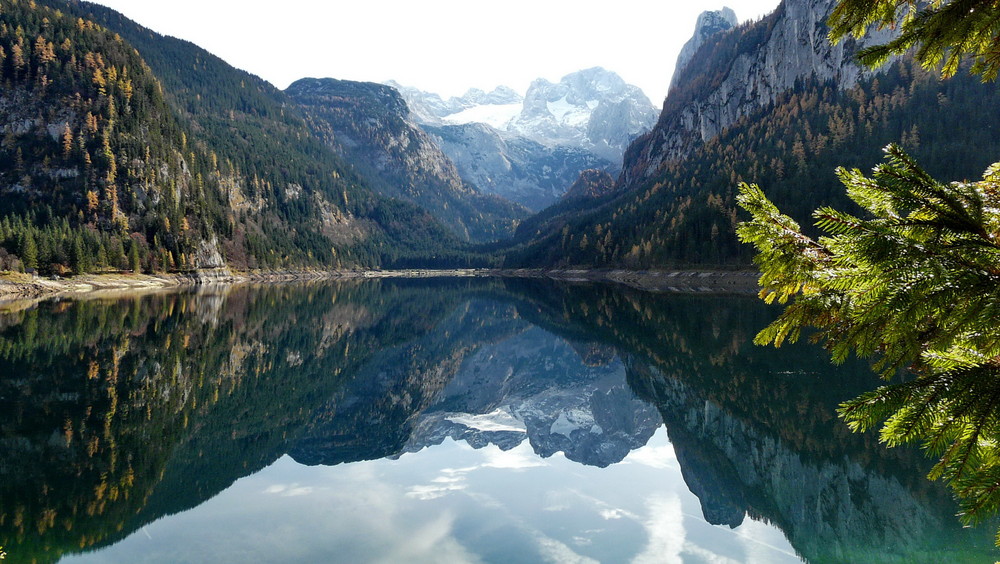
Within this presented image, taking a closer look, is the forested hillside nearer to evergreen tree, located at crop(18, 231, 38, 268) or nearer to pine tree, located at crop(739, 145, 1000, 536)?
pine tree, located at crop(739, 145, 1000, 536)

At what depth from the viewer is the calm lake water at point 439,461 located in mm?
14883

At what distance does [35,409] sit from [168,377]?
7.72 m

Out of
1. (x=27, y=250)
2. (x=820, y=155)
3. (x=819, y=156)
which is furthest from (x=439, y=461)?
(x=820, y=155)

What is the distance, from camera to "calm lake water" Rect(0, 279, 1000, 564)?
14883 mm

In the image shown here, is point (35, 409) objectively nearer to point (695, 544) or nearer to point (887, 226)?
point (695, 544)

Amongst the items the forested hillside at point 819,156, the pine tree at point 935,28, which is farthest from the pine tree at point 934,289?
the forested hillside at point 819,156

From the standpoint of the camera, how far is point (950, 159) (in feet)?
429

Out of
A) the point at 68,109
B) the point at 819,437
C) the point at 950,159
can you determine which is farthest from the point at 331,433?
the point at 68,109

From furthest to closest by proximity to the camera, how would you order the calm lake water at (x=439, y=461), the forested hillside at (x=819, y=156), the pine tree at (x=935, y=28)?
the forested hillside at (x=819, y=156)
the calm lake water at (x=439, y=461)
the pine tree at (x=935, y=28)

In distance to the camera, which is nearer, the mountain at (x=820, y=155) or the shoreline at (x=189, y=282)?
the shoreline at (x=189, y=282)

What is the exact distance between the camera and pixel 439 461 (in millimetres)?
23031

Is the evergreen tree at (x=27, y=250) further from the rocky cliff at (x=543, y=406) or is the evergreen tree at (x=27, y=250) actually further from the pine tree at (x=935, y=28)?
the pine tree at (x=935, y=28)

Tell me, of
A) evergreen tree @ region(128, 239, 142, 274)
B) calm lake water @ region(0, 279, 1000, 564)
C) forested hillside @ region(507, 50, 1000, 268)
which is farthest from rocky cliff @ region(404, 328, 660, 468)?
evergreen tree @ region(128, 239, 142, 274)

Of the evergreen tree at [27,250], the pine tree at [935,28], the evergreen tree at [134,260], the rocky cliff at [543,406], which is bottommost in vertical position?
the evergreen tree at [134,260]
